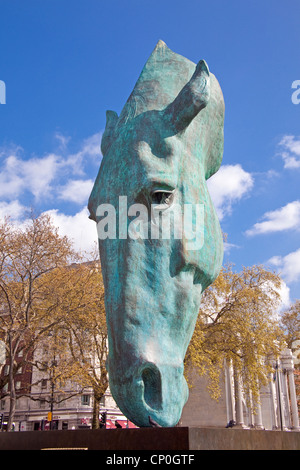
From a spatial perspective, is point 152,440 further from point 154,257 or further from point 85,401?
point 85,401

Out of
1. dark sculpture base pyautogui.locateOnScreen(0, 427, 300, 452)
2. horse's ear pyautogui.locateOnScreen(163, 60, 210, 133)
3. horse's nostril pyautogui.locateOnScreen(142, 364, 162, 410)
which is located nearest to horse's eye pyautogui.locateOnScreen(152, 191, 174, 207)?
horse's ear pyautogui.locateOnScreen(163, 60, 210, 133)

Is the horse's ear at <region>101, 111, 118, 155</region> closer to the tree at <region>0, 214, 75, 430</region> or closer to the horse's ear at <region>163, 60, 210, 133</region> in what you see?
the horse's ear at <region>163, 60, 210, 133</region>

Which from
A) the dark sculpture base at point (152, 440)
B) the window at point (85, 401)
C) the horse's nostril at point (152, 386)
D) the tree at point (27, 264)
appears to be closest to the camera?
the dark sculpture base at point (152, 440)

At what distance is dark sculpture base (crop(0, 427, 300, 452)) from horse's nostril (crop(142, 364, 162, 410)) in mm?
400

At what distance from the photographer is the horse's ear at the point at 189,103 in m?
3.19

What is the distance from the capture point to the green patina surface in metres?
2.60

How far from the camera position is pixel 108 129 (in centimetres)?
409

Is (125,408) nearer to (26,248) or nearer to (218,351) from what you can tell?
(26,248)

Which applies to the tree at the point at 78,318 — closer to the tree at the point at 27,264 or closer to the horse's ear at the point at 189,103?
the tree at the point at 27,264

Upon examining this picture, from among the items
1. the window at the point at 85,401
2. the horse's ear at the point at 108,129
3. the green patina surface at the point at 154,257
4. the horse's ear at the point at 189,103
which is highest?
the window at the point at 85,401

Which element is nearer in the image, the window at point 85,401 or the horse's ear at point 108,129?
the horse's ear at point 108,129

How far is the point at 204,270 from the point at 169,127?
1.03 metres

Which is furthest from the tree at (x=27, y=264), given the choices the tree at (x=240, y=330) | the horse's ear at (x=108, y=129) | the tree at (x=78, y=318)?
the horse's ear at (x=108, y=129)

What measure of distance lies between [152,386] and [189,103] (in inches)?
73.5
